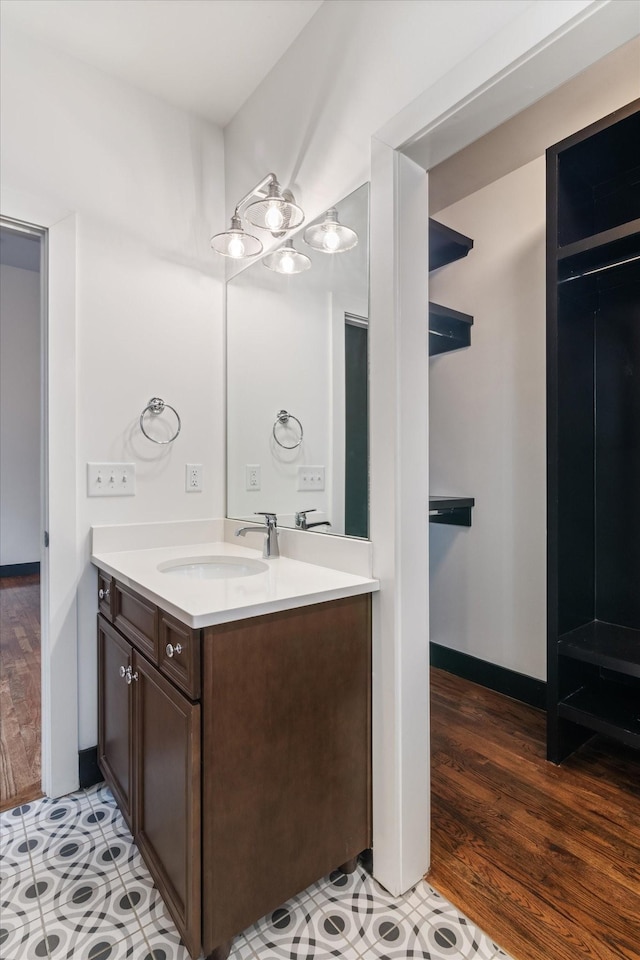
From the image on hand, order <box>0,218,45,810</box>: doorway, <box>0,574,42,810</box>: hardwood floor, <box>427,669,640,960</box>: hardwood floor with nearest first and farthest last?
<box>427,669,640,960</box>: hardwood floor < <box>0,574,42,810</box>: hardwood floor < <box>0,218,45,810</box>: doorway

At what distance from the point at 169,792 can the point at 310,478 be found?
1031mm

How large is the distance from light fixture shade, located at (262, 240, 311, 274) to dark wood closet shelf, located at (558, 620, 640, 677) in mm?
1743

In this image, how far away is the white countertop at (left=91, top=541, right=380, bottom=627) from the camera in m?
1.13

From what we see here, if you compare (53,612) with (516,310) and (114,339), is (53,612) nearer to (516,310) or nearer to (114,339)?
A: (114,339)

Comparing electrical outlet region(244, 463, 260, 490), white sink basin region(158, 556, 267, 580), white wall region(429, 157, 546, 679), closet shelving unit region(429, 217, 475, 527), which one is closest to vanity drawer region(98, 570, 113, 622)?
white sink basin region(158, 556, 267, 580)

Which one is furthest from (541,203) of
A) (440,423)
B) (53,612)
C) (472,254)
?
(53,612)

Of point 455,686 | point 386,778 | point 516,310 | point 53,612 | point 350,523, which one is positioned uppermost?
point 516,310

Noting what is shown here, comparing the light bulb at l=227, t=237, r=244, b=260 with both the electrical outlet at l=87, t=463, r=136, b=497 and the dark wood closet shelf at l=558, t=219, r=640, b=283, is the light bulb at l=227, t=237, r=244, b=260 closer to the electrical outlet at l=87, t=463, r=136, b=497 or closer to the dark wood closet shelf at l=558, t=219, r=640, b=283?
the electrical outlet at l=87, t=463, r=136, b=497

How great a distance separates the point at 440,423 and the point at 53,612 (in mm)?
2073

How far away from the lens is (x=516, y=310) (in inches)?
95.5

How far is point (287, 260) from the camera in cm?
189

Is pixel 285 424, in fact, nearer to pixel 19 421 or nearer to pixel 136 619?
pixel 136 619

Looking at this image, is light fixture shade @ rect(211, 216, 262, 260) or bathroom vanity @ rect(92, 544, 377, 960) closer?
bathroom vanity @ rect(92, 544, 377, 960)

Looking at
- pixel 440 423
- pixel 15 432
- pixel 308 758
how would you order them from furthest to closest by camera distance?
1. pixel 15 432
2. pixel 440 423
3. pixel 308 758
